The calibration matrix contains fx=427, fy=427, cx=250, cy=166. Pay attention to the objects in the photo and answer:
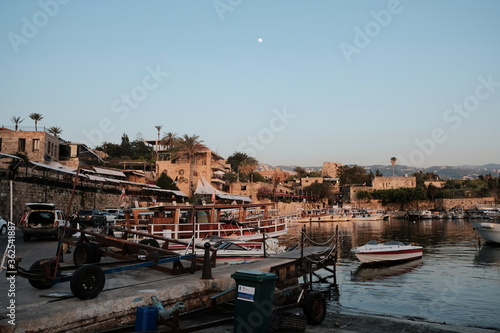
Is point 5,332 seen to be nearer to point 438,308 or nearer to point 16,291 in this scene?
point 16,291

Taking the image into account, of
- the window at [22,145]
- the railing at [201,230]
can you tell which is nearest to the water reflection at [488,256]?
the railing at [201,230]

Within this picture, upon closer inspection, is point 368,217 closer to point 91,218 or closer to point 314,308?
point 91,218

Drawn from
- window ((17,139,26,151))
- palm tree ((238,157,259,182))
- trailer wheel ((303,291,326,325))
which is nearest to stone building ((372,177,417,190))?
palm tree ((238,157,259,182))

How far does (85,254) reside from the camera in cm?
1214

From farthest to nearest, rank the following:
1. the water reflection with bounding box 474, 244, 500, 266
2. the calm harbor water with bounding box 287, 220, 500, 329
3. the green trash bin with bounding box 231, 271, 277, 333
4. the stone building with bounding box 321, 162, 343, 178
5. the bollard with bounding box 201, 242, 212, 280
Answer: the stone building with bounding box 321, 162, 343, 178, the water reflection with bounding box 474, 244, 500, 266, the calm harbor water with bounding box 287, 220, 500, 329, the bollard with bounding box 201, 242, 212, 280, the green trash bin with bounding box 231, 271, 277, 333

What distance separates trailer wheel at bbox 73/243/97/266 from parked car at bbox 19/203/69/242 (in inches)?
532

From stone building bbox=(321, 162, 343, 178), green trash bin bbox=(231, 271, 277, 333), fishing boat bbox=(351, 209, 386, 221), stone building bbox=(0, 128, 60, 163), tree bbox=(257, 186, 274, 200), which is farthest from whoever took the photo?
stone building bbox=(321, 162, 343, 178)

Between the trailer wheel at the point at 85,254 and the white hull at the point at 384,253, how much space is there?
1763 centimetres

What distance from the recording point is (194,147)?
77.9 meters

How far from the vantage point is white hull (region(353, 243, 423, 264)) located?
84.0ft

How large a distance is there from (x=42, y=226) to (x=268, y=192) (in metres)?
70.2

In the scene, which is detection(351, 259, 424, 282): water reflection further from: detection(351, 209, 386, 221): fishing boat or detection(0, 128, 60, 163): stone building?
detection(351, 209, 386, 221): fishing boat

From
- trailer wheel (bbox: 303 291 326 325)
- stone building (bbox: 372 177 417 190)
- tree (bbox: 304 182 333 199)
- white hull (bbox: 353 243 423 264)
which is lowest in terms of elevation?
white hull (bbox: 353 243 423 264)

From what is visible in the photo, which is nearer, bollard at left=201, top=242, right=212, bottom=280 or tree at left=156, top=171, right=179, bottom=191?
bollard at left=201, top=242, right=212, bottom=280
